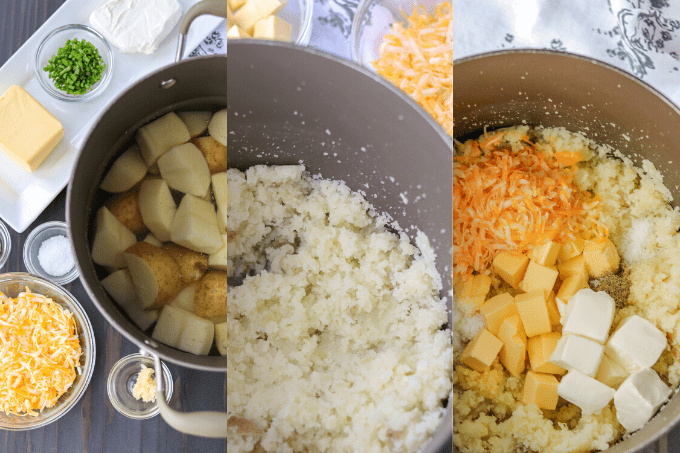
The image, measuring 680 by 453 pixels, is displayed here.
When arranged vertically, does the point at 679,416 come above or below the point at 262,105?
below

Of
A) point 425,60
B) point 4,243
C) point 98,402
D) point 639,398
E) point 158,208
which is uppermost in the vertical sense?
point 425,60

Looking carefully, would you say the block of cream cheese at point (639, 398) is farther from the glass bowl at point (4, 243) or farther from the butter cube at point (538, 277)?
the glass bowl at point (4, 243)

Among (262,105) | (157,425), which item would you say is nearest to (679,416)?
(262,105)

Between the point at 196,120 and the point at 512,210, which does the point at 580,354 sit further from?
the point at 196,120

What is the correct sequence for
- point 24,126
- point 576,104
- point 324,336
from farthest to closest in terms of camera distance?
point 24,126
point 576,104
point 324,336

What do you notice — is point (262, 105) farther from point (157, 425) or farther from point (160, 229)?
point (157, 425)

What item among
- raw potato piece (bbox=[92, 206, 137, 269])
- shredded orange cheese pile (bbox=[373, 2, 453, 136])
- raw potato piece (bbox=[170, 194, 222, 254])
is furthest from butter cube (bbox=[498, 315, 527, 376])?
raw potato piece (bbox=[92, 206, 137, 269])

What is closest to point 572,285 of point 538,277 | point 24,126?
point 538,277

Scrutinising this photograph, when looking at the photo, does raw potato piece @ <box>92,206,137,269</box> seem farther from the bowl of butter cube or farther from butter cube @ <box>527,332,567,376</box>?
butter cube @ <box>527,332,567,376</box>
